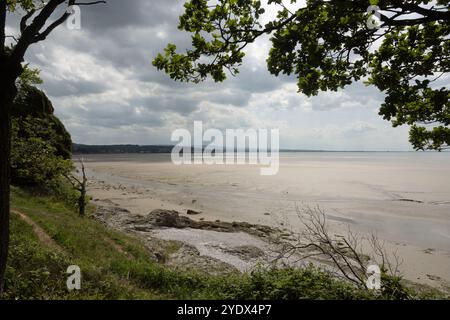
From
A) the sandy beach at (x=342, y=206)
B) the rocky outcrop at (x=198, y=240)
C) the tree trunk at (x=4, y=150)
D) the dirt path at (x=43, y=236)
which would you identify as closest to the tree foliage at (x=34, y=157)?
the dirt path at (x=43, y=236)

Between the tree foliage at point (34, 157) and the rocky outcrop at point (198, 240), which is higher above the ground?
the tree foliage at point (34, 157)

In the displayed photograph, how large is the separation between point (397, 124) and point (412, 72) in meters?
2.00

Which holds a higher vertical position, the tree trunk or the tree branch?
the tree branch

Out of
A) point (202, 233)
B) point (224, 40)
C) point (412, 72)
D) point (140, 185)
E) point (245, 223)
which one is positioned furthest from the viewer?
point (140, 185)

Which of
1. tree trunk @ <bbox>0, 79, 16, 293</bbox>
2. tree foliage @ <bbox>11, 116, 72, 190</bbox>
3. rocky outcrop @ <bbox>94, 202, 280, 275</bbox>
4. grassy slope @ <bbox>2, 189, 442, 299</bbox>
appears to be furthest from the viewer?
tree foliage @ <bbox>11, 116, 72, 190</bbox>

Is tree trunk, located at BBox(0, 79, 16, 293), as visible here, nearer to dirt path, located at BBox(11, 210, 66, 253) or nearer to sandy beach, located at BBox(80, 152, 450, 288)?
dirt path, located at BBox(11, 210, 66, 253)

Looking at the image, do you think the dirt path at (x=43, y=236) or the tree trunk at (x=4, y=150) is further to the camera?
the dirt path at (x=43, y=236)

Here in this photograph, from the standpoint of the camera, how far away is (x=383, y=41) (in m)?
6.28

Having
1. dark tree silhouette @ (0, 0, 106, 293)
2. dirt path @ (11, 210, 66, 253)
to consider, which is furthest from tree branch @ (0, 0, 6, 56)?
dirt path @ (11, 210, 66, 253)

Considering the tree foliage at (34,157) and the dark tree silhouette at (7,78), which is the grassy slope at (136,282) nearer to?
the dark tree silhouette at (7,78)

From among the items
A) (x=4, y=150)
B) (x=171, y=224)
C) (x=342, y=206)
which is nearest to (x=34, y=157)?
(x=171, y=224)

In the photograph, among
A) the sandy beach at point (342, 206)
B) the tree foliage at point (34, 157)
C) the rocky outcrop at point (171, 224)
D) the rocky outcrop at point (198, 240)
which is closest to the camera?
the rocky outcrop at point (198, 240)
